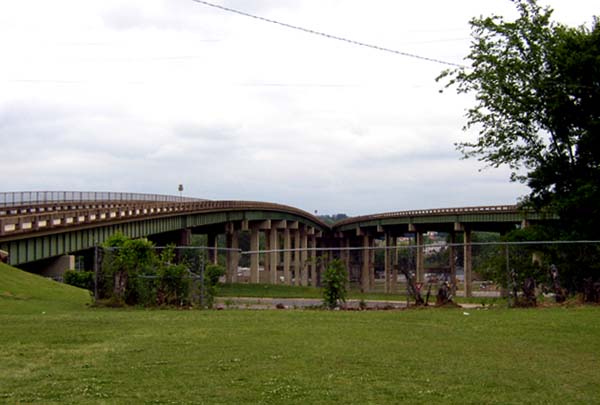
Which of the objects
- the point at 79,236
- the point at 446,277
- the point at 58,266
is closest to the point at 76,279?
the point at 58,266

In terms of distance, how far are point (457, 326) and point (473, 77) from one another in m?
→ 23.0

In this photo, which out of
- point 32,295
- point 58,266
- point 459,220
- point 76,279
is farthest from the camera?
point 459,220

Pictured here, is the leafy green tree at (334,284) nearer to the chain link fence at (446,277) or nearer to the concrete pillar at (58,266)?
the chain link fence at (446,277)

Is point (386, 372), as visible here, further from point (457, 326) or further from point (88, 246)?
point (88, 246)

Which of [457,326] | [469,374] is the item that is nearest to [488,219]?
[457,326]

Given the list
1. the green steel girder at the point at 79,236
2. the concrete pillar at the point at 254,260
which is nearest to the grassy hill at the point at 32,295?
the green steel girder at the point at 79,236

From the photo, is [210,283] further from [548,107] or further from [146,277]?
[548,107]

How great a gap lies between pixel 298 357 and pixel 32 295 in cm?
1660

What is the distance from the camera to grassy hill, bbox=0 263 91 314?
923 inches

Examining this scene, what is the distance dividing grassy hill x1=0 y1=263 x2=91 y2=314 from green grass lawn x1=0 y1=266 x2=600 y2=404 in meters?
1.89

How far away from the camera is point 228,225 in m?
90.7

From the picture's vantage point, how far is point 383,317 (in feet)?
68.4

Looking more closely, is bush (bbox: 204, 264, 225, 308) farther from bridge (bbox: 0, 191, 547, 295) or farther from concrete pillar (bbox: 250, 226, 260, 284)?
concrete pillar (bbox: 250, 226, 260, 284)

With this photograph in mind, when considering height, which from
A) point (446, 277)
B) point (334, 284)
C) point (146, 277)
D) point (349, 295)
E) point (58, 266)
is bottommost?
point (349, 295)
